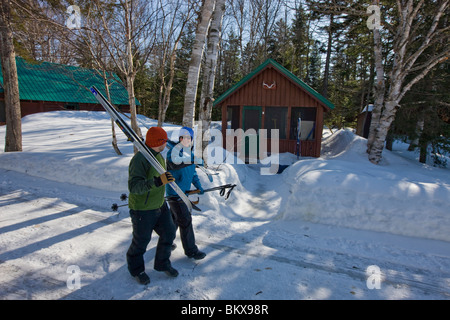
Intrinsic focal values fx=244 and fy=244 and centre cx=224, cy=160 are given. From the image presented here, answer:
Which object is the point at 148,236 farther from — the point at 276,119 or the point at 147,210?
the point at 276,119

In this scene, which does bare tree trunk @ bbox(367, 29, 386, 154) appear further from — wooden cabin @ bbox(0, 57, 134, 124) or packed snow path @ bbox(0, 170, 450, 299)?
wooden cabin @ bbox(0, 57, 134, 124)

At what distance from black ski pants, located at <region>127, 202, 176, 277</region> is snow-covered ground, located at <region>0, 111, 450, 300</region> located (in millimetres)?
215

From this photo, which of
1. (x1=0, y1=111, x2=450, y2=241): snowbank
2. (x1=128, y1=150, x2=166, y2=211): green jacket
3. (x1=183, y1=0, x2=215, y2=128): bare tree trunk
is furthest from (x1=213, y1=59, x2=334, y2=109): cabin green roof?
(x1=128, y1=150, x2=166, y2=211): green jacket

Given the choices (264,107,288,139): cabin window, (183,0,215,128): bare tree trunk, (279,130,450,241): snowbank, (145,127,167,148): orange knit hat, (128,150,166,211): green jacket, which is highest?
(183,0,215,128): bare tree trunk

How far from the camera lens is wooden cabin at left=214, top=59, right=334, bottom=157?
12172mm

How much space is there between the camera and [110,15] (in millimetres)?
6695

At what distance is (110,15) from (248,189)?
6.22 metres

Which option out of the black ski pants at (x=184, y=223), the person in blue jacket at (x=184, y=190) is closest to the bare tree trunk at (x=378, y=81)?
the person in blue jacket at (x=184, y=190)

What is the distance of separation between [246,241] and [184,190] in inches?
53.3

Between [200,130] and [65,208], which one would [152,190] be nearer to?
[65,208]

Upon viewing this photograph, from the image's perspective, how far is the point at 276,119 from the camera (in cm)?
1329

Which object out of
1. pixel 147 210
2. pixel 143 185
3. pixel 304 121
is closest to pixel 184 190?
pixel 147 210

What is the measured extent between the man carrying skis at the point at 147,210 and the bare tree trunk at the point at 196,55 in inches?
144
